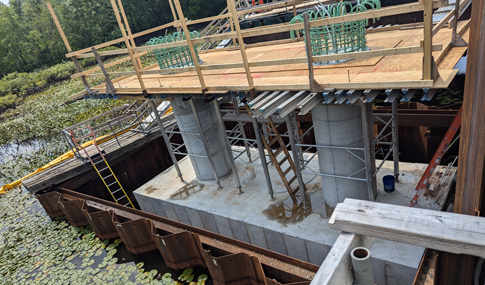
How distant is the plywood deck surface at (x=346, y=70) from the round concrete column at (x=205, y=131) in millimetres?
1157

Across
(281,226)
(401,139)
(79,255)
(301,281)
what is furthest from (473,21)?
(79,255)

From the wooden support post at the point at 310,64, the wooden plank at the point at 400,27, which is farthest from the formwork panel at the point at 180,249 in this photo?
the wooden plank at the point at 400,27

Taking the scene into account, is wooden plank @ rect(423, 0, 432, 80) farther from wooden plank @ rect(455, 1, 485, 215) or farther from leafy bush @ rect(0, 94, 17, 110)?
leafy bush @ rect(0, 94, 17, 110)

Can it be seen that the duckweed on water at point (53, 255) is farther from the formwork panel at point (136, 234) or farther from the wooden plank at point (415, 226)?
the wooden plank at point (415, 226)

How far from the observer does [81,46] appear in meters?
59.9

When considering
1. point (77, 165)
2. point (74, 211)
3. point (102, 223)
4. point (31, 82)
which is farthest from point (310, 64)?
point (31, 82)

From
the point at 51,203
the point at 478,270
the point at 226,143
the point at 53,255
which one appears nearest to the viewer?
the point at 478,270

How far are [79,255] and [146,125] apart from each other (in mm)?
6219

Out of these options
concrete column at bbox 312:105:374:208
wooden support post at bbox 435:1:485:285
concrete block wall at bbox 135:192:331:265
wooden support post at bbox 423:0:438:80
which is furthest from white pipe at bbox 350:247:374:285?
concrete block wall at bbox 135:192:331:265

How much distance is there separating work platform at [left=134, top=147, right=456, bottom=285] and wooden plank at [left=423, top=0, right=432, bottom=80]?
13.6ft

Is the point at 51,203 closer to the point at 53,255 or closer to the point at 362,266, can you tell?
the point at 53,255

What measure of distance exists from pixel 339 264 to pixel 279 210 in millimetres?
7525

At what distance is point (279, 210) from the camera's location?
918 cm

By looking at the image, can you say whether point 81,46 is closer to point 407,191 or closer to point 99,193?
point 99,193
